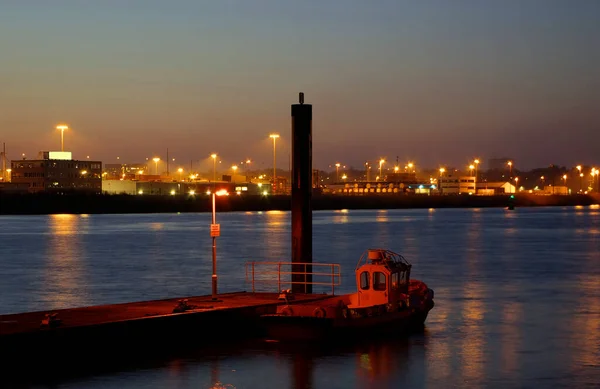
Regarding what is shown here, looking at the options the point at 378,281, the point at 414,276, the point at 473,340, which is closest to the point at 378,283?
the point at 378,281

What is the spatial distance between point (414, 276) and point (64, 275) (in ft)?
84.1

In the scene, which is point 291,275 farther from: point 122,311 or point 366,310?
point 122,311

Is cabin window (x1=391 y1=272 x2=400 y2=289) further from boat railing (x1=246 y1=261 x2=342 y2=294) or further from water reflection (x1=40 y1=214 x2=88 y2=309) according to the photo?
water reflection (x1=40 y1=214 x2=88 y2=309)

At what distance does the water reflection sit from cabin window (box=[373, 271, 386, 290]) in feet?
64.1

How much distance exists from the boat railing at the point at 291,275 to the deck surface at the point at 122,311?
4.24 ft

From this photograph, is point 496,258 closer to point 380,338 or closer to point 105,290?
point 105,290

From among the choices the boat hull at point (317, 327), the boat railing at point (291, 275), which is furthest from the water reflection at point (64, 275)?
the boat hull at point (317, 327)

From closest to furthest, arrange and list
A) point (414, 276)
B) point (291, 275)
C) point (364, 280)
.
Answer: point (364, 280), point (291, 275), point (414, 276)

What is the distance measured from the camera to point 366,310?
3419 cm

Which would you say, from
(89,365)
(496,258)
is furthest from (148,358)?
(496,258)

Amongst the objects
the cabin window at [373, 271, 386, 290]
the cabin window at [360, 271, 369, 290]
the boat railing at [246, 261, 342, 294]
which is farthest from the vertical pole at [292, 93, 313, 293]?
the cabin window at [373, 271, 386, 290]

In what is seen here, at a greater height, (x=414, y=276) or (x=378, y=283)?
(x=378, y=283)

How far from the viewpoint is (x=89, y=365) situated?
28.8m

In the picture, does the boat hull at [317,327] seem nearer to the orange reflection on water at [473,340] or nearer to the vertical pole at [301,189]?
the orange reflection on water at [473,340]
